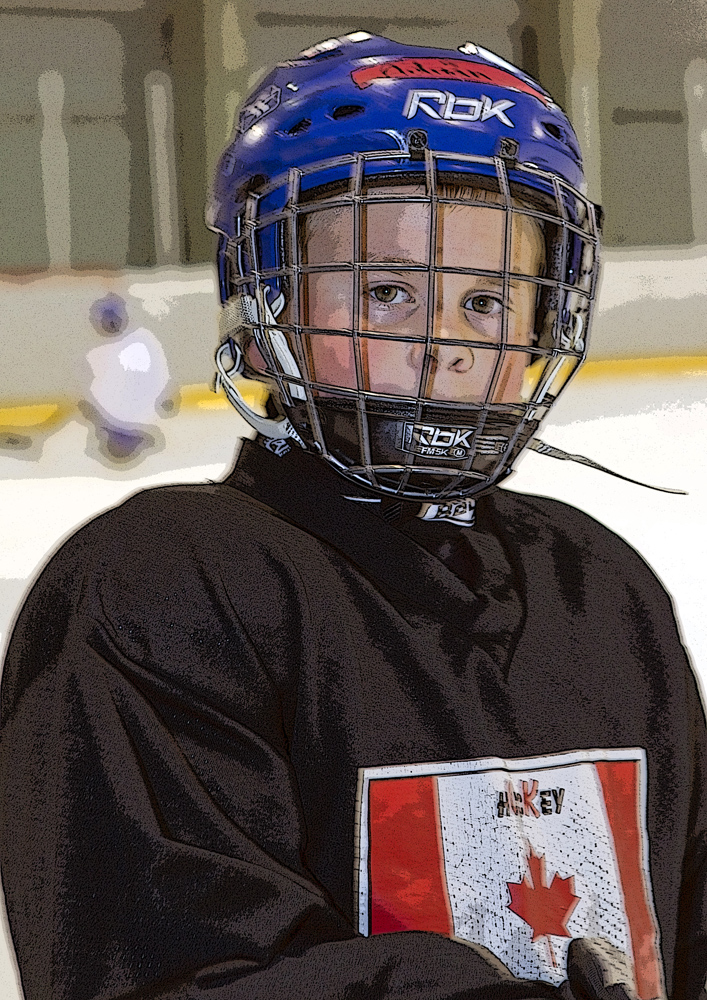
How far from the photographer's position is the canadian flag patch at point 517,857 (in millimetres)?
912

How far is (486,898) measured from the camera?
0.93 m

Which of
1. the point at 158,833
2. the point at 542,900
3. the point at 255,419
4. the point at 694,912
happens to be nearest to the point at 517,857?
the point at 542,900

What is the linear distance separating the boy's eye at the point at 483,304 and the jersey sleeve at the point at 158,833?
369 mm

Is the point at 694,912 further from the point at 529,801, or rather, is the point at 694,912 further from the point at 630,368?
the point at 630,368

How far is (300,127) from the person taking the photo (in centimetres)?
99

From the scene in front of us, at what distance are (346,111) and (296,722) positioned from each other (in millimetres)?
544

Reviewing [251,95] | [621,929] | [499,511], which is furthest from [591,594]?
[251,95]

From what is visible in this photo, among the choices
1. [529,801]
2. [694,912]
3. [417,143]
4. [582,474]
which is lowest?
[694,912]

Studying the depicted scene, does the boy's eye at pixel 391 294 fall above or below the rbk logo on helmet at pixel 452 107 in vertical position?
below

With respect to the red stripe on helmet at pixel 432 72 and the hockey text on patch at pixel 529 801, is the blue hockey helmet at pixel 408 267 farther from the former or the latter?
the hockey text on patch at pixel 529 801

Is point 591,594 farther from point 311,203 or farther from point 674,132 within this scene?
point 674,132

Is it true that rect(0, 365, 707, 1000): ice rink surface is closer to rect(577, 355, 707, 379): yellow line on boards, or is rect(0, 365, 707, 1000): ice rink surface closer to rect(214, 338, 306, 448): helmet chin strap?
rect(577, 355, 707, 379): yellow line on boards

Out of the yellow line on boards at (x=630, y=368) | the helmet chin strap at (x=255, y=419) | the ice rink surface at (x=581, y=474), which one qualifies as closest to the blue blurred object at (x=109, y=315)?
the ice rink surface at (x=581, y=474)

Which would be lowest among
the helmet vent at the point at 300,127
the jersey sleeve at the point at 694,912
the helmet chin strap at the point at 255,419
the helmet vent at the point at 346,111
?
the jersey sleeve at the point at 694,912
